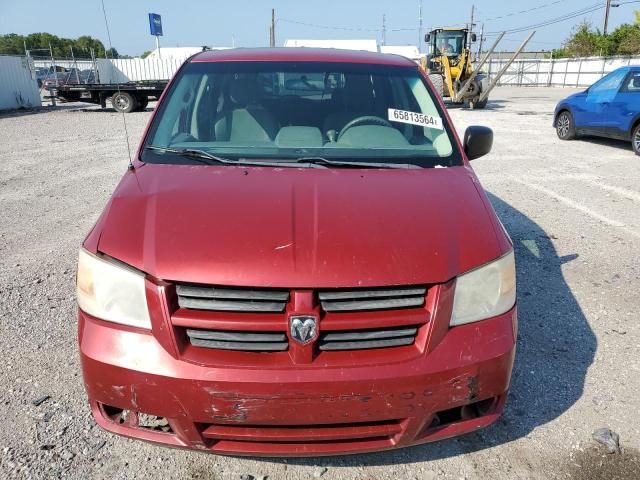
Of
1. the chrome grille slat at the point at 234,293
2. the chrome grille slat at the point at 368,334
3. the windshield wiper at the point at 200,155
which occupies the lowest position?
the chrome grille slat at the point at 368,334

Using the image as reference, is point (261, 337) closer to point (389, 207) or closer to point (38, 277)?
point (389, 207)

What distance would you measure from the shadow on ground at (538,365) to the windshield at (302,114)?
1.31 meters

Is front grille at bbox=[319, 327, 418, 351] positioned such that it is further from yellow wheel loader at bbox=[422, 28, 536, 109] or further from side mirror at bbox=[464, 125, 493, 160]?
yellow wheel loader at bbox=[422, 28, 536, 109]

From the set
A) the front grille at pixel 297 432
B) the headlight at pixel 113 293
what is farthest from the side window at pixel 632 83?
the headlight at pixel 113 293

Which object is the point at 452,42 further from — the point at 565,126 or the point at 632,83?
the point at 632,83

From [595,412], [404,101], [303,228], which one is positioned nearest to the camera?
[303,228]

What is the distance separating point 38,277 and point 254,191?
9.18 feet

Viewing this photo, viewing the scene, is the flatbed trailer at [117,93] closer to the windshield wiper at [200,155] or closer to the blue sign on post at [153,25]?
the blue sign on post at [153,25]

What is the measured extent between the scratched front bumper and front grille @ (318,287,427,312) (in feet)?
0.62

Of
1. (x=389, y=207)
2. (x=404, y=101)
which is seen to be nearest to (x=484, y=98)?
(x=404, y=101)

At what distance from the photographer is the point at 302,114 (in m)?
3.10

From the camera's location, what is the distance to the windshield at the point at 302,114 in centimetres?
282

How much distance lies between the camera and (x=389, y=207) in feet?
7.16

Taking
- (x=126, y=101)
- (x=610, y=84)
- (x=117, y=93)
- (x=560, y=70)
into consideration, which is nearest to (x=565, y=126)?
(x=610, y=84)
